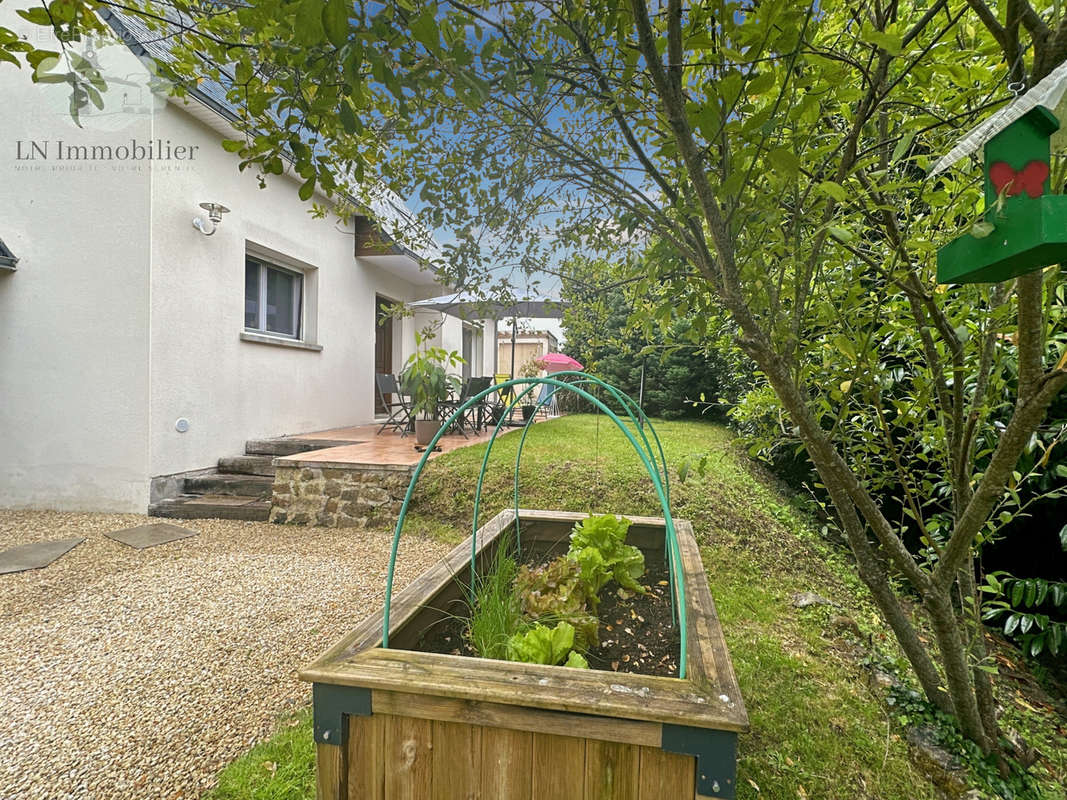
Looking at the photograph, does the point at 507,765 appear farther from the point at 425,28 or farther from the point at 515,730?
the point at 425,28

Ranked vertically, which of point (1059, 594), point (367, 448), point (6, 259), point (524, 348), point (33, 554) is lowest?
point (33, 554)

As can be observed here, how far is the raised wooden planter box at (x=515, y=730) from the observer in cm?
102

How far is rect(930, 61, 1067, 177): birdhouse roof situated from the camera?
809mm

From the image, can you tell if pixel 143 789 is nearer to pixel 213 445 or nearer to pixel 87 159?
pixel 213 445

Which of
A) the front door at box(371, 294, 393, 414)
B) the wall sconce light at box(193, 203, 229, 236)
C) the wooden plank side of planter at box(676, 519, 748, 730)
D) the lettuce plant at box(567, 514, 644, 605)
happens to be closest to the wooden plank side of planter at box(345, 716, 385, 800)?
the wooden plank side of planter at box(676, 519, 748, 730)

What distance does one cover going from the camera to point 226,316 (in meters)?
5.09

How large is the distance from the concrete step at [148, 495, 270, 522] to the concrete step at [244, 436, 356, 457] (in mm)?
939

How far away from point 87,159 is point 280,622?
4.38m

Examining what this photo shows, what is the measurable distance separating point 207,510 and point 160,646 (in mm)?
2281

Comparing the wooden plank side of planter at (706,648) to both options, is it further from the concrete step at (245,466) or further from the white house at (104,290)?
the concrete step at (245,466)

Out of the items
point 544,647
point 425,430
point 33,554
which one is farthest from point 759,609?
point 33,554

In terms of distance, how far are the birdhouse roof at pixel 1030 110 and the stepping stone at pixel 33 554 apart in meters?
4.72

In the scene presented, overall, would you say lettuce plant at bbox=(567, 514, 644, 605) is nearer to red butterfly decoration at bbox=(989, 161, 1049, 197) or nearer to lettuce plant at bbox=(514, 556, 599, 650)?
lettuce plant at bbox=(514, 556, 599, 650)

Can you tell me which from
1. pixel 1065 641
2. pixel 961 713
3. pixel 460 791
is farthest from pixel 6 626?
pixel 1065 641
